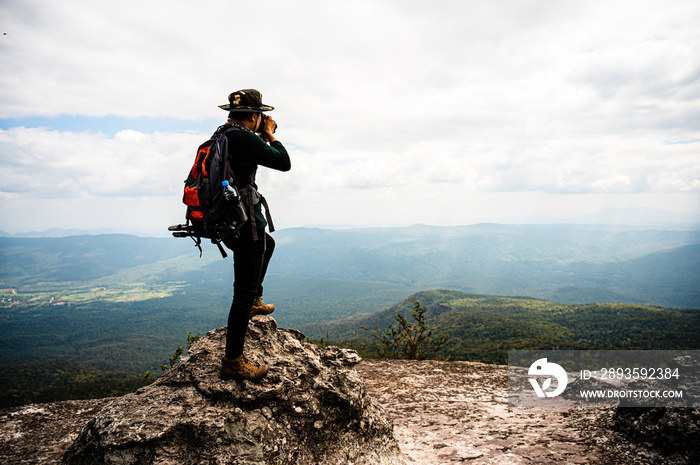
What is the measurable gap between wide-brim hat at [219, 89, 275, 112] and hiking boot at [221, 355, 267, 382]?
3387 millimetres

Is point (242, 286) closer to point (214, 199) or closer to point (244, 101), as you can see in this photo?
point (214, 199)

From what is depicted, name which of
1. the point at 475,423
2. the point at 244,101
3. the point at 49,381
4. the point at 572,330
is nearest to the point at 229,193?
the point at 244,101

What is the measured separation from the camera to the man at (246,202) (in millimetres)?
4277

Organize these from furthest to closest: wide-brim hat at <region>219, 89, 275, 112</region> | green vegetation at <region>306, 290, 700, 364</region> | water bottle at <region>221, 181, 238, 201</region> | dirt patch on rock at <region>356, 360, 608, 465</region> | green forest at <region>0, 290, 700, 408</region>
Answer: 1. green vegetation at <region>306, 290, 700, 364</region>
2. green forest at <region>0, 290, 700, 408</region>
3. dirt patch on rock at <region>356, 360, 608, 465</region>
4. wide-brim hat at <region>219, 89, 275, 112</region>
5. water bottle at <region>221, 181, 238, 201</region>

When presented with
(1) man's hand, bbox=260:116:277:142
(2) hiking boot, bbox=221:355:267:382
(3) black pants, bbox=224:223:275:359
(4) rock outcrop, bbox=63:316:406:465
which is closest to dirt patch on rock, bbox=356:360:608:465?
(4) rock outcrop, bbox=63:316:406:465

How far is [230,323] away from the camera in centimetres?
436

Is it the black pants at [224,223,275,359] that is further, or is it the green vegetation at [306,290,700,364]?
the green vegetation at [306,290,700,364]

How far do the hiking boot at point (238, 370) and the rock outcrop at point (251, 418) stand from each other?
0.38 feet

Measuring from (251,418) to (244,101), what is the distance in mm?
4201

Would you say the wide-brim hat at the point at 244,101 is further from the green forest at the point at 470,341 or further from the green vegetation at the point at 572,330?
the green vegetation at the point at 572,330

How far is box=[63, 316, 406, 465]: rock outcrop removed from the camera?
4.12 metres

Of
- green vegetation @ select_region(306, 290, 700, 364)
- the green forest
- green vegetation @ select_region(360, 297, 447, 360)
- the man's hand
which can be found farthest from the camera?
green vegetation @ select_region(306, 290, 700, 364)

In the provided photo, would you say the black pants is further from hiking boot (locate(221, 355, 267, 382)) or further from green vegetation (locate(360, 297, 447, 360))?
green vegetation (locate(360, 297, 447, 360))

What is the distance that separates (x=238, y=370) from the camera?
15.1ft
